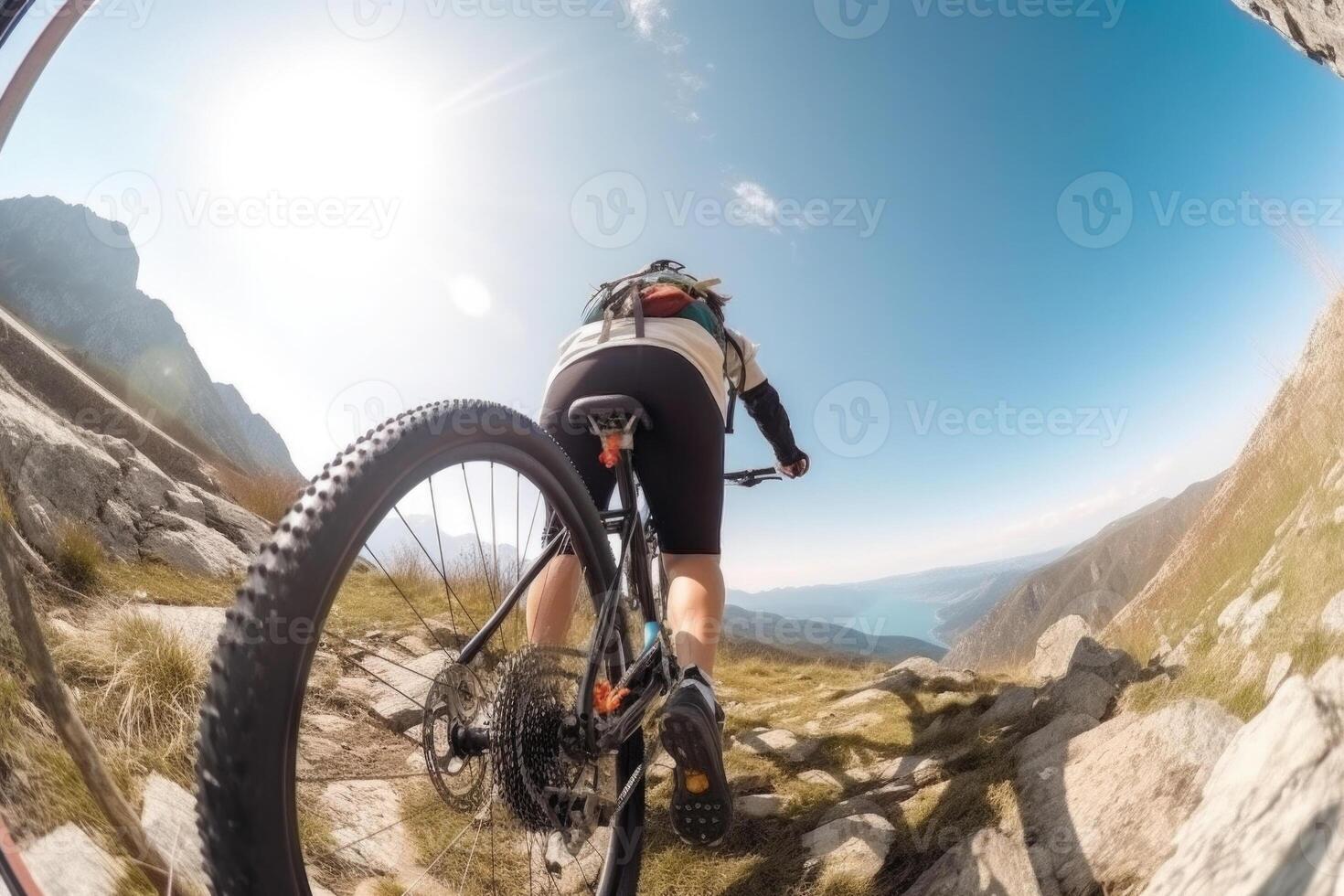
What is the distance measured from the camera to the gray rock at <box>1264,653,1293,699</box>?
1.52 metres

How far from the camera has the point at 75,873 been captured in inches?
51.1

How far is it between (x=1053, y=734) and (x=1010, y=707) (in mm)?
645

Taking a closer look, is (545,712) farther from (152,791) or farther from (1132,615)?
(1132,615)

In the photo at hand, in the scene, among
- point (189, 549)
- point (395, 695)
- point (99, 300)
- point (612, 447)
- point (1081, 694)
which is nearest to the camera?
point (612, 447)

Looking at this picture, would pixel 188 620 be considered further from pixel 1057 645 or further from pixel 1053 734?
pixel 1057 645

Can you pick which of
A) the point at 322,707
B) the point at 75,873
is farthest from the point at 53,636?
the point at 75,873

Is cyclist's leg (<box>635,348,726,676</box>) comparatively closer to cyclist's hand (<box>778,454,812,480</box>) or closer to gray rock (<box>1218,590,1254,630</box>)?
cyclist's hand (<box>778,454,812,480</box>)

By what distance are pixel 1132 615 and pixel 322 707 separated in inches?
157

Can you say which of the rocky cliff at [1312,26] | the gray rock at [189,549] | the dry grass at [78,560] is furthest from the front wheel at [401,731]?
the rocky cliff at [1312,26]

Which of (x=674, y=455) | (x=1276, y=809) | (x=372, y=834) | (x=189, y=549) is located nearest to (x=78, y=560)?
(x=189, y=549)

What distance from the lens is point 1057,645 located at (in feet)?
11.4

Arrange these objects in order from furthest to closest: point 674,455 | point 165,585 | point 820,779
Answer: point 165,585, point 820,779, point 674,455

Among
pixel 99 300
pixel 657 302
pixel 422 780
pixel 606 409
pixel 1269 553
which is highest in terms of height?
pixel 99 300

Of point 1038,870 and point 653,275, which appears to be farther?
point 653,275
